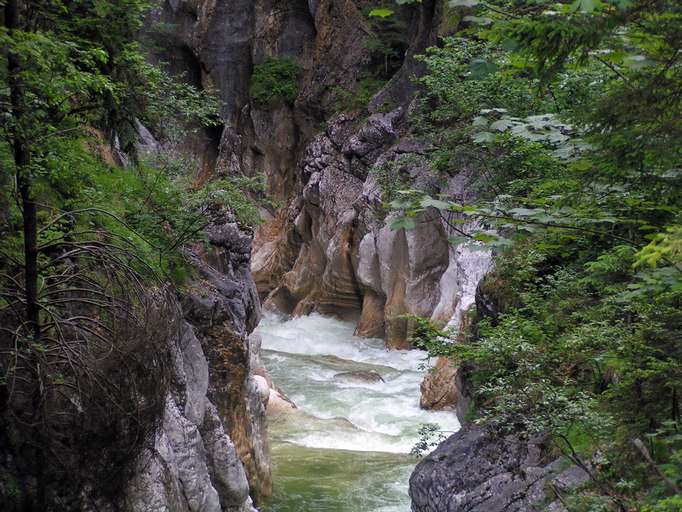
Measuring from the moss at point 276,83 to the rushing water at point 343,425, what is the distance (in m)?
12.1

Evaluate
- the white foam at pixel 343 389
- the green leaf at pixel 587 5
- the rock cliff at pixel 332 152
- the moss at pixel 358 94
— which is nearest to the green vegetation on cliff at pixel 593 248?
the green leaf at pixel 587 5

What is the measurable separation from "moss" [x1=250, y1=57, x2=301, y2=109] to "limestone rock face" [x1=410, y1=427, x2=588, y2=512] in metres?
24.0

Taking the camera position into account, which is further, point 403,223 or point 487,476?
point 487,476

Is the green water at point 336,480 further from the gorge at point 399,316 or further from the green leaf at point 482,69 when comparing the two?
the green leaf at point 482,69

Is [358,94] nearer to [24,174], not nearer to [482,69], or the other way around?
[24,174]

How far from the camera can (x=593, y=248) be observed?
752 centimetres

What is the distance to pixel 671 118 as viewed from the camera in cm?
366

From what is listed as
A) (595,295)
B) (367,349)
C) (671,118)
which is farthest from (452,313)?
(671,118)

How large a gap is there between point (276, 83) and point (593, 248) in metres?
23.7

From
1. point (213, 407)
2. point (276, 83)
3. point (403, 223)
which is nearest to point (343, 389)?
point (213, 407)

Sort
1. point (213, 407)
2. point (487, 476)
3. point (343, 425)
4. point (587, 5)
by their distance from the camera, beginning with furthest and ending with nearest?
point (343, 425)
point (213, 407)
point (487, 476)
point (587, 5)

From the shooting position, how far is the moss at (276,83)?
29.3 meters

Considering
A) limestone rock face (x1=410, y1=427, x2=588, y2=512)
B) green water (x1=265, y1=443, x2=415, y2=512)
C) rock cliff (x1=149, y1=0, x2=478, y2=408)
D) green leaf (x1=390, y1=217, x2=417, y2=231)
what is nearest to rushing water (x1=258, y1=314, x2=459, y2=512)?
green water (x1=265, y1=443, x2=415, y2=512)

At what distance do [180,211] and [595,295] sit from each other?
198 inches
